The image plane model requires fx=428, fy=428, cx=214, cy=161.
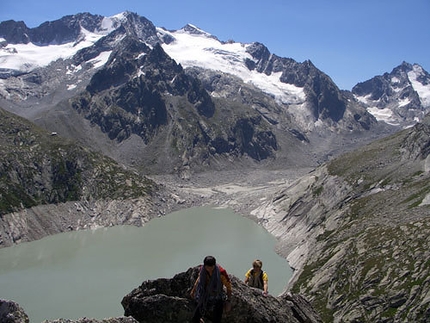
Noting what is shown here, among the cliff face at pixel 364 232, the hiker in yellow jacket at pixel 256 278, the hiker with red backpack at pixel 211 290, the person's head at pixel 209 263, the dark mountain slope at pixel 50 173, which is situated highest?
the dark mountain slope at pixel 50 173

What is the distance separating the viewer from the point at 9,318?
43.4 ft

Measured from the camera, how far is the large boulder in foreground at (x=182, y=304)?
1634 centimetres

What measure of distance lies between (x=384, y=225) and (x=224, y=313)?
42.1 metres

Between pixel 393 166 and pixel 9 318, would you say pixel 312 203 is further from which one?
pixel 9 318

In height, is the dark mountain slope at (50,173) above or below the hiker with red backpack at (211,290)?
above

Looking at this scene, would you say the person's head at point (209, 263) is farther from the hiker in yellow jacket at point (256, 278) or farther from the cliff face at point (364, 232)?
the cliff face at point (364, 232)

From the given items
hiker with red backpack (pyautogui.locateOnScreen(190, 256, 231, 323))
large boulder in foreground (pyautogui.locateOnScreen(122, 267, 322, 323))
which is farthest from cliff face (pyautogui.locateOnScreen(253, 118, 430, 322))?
hiker with red backpack (pyautogui.locateOnScreen(190, 256, 231, 323))

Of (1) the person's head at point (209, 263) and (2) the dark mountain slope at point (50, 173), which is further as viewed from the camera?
(2) the dark mountain slope at point (50, 173)

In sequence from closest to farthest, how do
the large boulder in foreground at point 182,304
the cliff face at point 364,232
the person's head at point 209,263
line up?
the person's head at point 209,263 → the large boulder in foreground at point 182,304 → the cliff face at point 364,232

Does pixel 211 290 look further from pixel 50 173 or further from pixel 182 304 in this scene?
pixel 50 173

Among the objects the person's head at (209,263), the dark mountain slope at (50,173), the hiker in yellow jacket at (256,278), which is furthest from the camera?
the dark mountain slope at (50,173)

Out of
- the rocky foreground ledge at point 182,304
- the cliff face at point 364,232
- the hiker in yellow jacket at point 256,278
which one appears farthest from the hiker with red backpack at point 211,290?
the cliff face at point 364,232

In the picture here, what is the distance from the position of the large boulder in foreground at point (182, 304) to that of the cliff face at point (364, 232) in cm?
2106

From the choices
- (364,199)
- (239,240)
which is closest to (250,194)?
(239,240)
